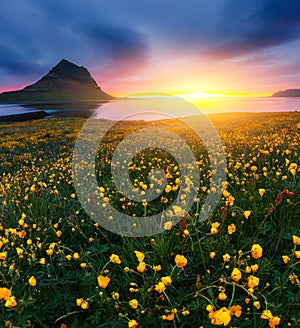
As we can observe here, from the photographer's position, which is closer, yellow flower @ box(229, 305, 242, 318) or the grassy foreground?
yellow flower @ box(229, 305, 242, 318)

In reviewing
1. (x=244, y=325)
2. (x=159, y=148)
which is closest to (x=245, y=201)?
(x=244, y=325)

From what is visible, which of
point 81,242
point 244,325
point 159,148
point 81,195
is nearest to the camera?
point 244,325

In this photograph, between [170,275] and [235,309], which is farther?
[170,275]

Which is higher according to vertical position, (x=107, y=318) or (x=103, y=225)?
(x=103, y=225)

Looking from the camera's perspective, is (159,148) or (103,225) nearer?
(103,225)

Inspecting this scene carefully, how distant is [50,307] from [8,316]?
40 cm

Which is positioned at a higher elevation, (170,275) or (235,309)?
(170,275)

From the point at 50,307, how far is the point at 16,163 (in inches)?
377

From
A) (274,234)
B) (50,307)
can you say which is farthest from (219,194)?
(50,307)

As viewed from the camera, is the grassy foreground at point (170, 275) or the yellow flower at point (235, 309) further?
the grassy foreground at point (170, 275)

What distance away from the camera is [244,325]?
2092mm

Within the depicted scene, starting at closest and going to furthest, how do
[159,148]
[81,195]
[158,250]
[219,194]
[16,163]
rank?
[158,250] → [219,194] → [81,195] → [159,148] → [16,163]

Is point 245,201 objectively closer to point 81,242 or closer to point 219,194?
point 219,194

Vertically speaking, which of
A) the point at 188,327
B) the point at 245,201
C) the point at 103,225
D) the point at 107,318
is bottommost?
the point at 188,327
